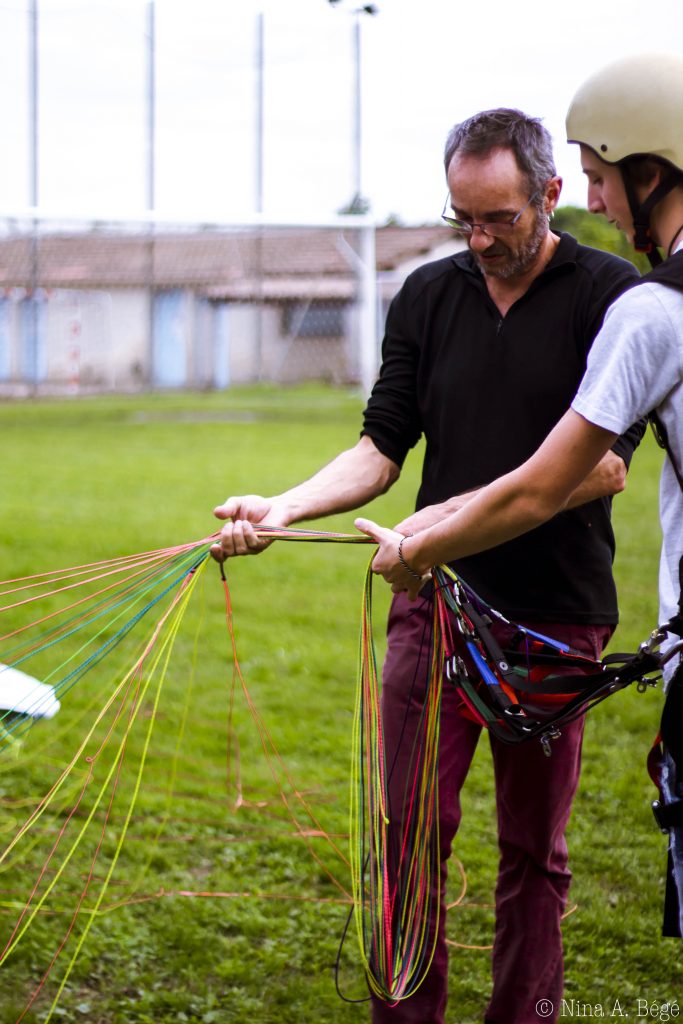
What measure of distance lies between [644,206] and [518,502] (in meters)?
0.51

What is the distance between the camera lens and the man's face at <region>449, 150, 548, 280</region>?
7.61ft

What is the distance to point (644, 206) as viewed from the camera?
6.12 feet

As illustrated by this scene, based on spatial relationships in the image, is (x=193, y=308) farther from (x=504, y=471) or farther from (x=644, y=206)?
(x=644, y=206)

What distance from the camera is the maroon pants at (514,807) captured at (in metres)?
2.54

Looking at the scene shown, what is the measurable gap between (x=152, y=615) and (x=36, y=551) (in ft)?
5.69

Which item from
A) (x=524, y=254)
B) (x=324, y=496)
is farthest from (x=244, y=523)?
(x=524, y=254)

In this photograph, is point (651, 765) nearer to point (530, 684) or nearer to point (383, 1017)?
point (530, 684)

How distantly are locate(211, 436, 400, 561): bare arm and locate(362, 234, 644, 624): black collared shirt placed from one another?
147 mm

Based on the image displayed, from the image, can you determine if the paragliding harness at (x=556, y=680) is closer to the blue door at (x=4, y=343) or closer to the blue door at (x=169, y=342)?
the blue door at (x=169, y=342)

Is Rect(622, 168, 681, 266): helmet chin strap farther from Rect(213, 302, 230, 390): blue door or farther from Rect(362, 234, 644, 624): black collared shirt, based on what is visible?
Rect(213, 302, 230, 390): blue door

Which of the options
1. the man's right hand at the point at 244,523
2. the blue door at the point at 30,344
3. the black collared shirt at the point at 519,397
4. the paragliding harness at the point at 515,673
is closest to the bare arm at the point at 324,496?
the man's right hand at the point at 244,523

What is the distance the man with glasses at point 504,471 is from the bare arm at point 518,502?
0.64 ft

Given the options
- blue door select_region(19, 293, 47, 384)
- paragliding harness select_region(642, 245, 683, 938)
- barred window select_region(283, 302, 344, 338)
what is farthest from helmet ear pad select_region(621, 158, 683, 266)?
blue door select_region(19, 293, 47, 384)

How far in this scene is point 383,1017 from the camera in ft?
8.14
